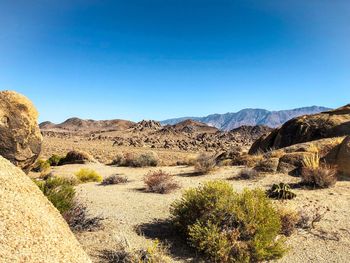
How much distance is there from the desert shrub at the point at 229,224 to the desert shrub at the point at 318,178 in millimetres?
5250

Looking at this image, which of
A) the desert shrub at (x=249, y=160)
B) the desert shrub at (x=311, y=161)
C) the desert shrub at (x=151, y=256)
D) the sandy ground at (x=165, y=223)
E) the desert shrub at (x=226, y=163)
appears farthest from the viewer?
the desert shrub at (x=226, y=163)

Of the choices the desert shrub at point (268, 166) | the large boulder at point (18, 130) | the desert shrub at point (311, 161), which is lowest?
the desert shrub at point (268, 166)

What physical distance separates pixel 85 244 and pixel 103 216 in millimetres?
1975

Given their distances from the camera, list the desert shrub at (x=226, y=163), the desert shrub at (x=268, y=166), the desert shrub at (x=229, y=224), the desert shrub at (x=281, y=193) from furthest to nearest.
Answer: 1. the desert shrub at (x=226, y=163)
2. the desert shrub at (x=268, y=166)
3. the desert shrub at (x=281, y=193)
4. the desert shrub at (x=229, y=224)

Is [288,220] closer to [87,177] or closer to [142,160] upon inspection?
[87,177]

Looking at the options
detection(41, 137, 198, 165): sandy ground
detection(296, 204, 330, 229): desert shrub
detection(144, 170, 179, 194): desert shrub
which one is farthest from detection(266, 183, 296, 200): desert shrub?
detection(41, 137, 198, 165): sandy ground

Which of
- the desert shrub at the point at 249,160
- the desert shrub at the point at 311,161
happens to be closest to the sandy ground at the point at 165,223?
the desert shrub at the point at 311,161

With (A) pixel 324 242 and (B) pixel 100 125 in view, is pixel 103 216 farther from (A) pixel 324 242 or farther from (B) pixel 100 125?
(B) pixel 100 125

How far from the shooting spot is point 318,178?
12352 mm

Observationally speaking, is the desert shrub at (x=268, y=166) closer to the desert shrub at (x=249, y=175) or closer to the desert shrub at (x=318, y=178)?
the desert shrub at (x=249, y=175)

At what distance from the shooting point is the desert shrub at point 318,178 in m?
12.3

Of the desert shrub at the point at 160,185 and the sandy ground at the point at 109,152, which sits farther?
the sandy ground at the point at 109,152

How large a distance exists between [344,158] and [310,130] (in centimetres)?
763

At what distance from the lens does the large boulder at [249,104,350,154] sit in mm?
20094
